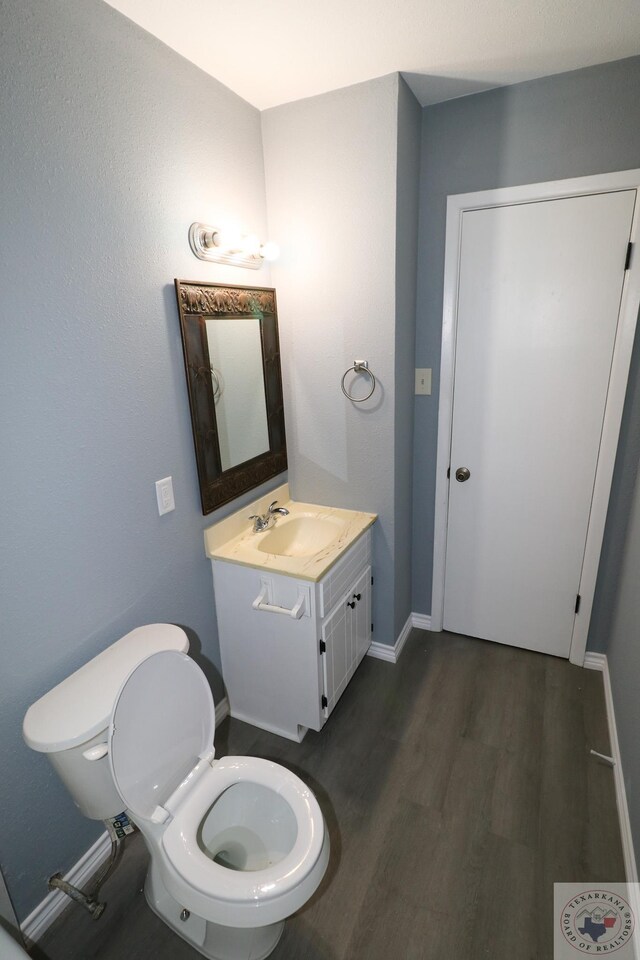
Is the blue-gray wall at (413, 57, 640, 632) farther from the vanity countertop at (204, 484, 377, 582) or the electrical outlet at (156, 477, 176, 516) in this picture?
the electrical outlet at (156, 477, 176, 516)

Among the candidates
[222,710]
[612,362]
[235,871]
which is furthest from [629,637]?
[222,710]

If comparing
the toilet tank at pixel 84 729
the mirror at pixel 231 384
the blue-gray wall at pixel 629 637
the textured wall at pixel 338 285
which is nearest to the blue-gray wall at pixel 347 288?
the textured wall at pixel 338 285

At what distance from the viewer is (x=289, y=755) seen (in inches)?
75.8

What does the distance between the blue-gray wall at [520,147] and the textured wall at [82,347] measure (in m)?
0.94

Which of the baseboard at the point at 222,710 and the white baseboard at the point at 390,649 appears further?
the white baseboard at the point at 390,649

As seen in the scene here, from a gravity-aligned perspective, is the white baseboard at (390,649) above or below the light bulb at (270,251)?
below

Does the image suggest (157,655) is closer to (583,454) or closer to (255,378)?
(255,378)

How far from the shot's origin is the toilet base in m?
1.31

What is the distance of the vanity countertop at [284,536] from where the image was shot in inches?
70.7

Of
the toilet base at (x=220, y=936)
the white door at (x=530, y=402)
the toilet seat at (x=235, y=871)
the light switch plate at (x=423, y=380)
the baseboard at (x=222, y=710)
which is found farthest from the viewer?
the light switch plate at (x=423, y=380)

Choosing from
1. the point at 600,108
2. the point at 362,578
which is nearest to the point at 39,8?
the point at 600,108

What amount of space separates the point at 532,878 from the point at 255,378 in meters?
2.00

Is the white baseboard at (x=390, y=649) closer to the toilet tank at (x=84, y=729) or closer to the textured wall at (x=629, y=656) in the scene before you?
the textured wall at (x=629, y=656)

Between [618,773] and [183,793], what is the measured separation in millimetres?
1542
